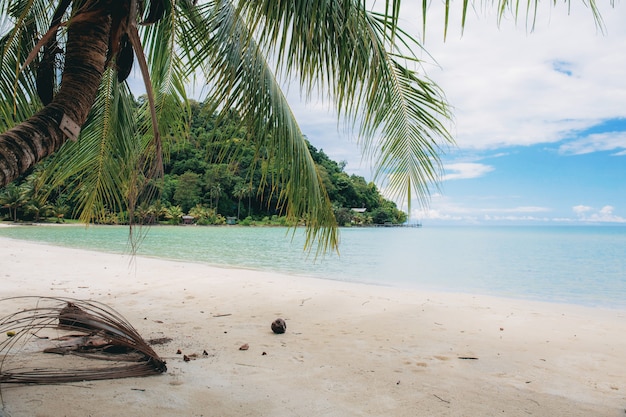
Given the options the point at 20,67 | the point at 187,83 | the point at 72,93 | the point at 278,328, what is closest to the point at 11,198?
the point at 187,83

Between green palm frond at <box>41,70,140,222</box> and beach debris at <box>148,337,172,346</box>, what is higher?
green palm frond at <box>41,70,140,222</box>

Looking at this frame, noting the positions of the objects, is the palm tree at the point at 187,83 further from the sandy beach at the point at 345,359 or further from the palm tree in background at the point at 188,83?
the sandy beach at the point at 345,359

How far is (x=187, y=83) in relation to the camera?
4422mm

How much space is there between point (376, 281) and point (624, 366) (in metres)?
6.44

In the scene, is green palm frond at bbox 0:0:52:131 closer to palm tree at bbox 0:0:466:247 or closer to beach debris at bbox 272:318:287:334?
palm tree at bbox 0:0:466:247

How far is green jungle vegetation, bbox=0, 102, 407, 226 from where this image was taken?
3.19m

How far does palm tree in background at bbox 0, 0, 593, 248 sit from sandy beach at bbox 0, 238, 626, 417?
1036 millimetres

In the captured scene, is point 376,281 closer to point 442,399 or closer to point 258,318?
point 258,318

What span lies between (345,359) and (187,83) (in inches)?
129

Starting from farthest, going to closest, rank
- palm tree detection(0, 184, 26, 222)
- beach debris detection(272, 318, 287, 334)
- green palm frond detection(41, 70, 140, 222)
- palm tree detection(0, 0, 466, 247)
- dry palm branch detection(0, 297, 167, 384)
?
palm tree detection(0, 184, 26, 222) < green palm frond detection(41, 70, 140, 222) < beach debris detection(272, 318, 287, 334) < dry palm branch detection(0, 297, 167, 384) < palm tree detection(0, 0, 466, 247)

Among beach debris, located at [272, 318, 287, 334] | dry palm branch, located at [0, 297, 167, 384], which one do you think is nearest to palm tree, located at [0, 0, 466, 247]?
dry palm branch, located at [0, 297, 167, 384]

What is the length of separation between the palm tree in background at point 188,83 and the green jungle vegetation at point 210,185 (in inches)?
6.2

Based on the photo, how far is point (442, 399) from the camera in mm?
2188

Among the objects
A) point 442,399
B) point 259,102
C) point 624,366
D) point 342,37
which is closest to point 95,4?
point 259,102
